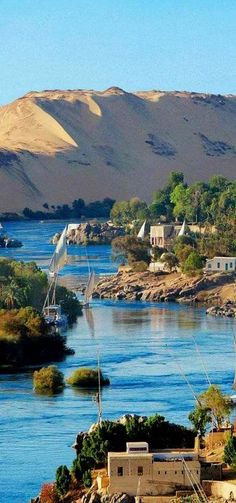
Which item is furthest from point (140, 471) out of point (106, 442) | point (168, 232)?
point (168, 232)

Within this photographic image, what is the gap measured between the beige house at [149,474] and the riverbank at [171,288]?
24658 mm

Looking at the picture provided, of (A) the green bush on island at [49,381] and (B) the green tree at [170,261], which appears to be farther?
(B) the green tree at [170,261]

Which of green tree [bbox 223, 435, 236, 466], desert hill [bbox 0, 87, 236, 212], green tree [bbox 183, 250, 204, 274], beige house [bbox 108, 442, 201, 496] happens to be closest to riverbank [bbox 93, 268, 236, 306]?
green tree [bbox 183, 250, 204, 274]

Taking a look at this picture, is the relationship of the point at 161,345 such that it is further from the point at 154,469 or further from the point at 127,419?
the point at 154,469

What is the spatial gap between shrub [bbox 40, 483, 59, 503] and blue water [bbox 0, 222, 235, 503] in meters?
0.70

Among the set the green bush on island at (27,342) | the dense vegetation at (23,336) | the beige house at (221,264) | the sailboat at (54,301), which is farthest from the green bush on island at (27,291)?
the beige house at (221,264)

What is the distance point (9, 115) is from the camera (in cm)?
12125

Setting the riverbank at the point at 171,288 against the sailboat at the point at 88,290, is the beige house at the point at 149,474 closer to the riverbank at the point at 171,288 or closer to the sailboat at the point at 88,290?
the sailboat at the point at 88,290

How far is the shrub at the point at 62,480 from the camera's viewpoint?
853 inches

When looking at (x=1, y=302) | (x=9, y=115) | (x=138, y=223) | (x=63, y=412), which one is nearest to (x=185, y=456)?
(x=63, y=412)

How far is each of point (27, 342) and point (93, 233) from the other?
3402cm

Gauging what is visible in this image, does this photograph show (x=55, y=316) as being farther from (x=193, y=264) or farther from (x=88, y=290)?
(x=193, y=264)

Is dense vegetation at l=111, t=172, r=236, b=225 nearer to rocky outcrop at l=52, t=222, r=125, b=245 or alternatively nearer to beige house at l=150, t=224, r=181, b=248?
rocky outcrop at l=52, t=222, r=125, b=245

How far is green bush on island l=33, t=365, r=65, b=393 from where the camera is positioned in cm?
3114
